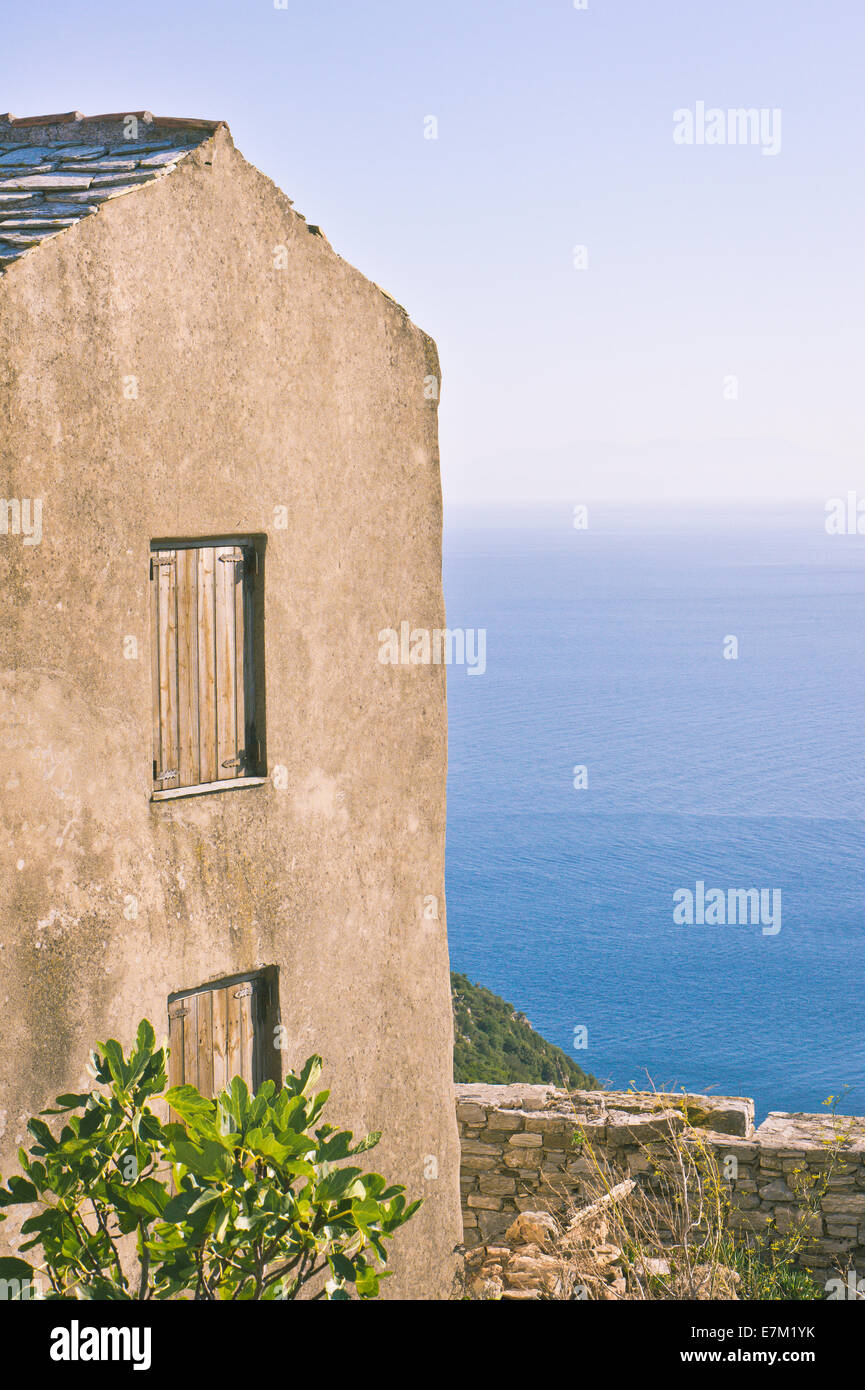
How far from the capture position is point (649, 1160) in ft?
32.7

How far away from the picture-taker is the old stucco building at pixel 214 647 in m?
5.77

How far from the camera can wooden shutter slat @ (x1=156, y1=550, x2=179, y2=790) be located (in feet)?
21.5

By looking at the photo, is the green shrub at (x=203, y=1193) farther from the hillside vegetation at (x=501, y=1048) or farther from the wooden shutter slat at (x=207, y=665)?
the hillside vegetation at (x=501, y=1048)

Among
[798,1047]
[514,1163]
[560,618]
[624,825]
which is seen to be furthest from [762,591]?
[514,1163]

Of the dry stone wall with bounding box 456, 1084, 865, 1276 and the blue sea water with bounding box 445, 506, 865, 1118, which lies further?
the blue sea water with bounding box 445, 506, 865, 1118

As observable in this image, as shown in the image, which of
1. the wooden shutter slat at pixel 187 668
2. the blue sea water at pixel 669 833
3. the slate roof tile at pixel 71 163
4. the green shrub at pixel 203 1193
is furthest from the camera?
the blue sea water at pixel 669 833

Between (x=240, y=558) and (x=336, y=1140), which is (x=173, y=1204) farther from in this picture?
(x=240, y=558)

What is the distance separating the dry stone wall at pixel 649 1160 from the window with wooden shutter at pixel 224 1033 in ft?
10.9

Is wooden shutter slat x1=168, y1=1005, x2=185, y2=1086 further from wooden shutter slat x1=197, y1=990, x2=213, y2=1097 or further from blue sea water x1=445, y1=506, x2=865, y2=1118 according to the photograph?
blue sea water x1=445, y1=506, x2=865, y2=1118

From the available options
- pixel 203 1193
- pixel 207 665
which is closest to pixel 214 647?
pixel 207 665

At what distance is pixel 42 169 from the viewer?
21.7 ft

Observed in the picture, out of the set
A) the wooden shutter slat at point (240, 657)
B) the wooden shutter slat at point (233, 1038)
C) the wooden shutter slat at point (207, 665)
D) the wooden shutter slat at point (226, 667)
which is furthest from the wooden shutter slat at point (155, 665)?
the wooden shutter slat at point (233, 1038)

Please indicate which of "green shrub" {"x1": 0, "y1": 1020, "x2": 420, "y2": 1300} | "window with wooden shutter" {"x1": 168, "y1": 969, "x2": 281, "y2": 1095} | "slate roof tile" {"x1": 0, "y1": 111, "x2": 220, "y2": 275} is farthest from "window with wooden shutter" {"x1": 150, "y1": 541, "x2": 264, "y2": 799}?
"green shrub" {"x1": 0, "y1": 1020, "x2": 420, "y2": 1300}
